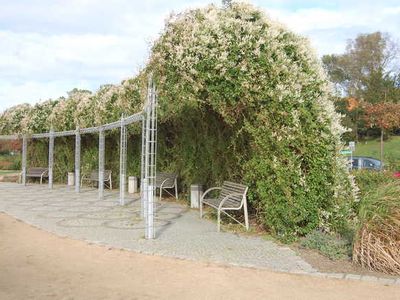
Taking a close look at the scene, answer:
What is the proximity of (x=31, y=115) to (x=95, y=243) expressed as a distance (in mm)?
15964

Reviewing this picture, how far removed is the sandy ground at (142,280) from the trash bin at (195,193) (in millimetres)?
5334

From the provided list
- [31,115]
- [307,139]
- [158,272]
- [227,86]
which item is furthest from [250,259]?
[31,115]

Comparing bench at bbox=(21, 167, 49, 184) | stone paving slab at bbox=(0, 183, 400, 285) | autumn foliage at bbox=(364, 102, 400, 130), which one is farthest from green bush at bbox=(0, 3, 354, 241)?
autumn foliage at bbox=(364, 102, 400, 130)

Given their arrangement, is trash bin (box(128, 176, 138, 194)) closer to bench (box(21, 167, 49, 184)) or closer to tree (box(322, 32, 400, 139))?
bench (box(21, 167, 49, 184))

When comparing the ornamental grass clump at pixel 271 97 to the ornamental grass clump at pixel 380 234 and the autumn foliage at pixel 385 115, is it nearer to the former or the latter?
the ornamental grass clump at pixel 380 234

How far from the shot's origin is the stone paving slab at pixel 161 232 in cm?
699

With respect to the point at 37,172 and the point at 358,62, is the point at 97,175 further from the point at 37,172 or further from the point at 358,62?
the point at 358,62

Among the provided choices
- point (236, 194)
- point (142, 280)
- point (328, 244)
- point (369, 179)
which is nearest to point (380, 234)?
point (328, 244)

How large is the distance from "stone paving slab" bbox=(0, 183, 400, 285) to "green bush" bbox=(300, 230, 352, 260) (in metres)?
0.38

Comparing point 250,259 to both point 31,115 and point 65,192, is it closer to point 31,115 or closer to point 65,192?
point 65,192

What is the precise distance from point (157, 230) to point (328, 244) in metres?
3.24

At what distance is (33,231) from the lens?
9258 mm

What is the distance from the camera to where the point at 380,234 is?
645 centimetres

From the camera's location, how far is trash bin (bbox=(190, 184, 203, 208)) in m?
12.6
